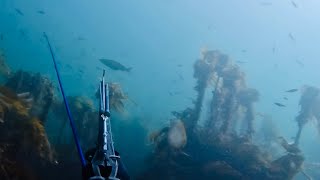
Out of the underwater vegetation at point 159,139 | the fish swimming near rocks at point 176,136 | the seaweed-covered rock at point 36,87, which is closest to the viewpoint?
the underwater vegetation at point 159,139

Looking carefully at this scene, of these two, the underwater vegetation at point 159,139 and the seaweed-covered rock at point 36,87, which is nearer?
the underwater vegetation at point 159,139

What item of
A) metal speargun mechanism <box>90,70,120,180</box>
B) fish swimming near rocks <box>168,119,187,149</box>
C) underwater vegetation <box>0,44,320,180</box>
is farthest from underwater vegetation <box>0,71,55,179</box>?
metal speargun mechanism <box>90,70,120,180</box>

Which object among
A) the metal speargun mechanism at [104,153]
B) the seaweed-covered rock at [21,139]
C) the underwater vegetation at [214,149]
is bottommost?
the underwater vegetation at [214,149]

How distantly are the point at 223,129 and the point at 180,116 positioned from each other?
1958 millimetres

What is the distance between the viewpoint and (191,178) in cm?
1417

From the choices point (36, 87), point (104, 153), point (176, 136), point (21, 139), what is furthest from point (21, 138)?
point (104, 153)

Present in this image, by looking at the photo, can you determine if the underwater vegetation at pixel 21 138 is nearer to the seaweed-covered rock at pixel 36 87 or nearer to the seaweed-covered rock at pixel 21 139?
the seaweed-covered rock at pixel 21 139

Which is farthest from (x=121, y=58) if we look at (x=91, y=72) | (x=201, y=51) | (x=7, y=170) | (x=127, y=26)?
(x=7, y=170)

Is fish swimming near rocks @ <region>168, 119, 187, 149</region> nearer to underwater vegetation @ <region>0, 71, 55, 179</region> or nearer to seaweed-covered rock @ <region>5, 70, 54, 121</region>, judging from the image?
seaweed-covered rock @ <region>5, 70, 54, 121</region>

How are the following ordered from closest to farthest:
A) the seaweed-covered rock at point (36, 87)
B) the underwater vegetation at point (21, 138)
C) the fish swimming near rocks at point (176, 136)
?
the underwater vegetation at point (21, 138), the seaweed-covered rock at point (36, 87), the fish swimming near rocks at point (176, 136)

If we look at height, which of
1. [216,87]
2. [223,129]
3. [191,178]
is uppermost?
[216,87]

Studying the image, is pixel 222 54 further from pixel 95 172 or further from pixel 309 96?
pixel 95 172

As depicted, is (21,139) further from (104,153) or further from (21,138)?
(104,153)

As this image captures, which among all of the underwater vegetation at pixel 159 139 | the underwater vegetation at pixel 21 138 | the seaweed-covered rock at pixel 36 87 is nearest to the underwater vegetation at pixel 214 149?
the underwater vegetation at pixel 159 139
